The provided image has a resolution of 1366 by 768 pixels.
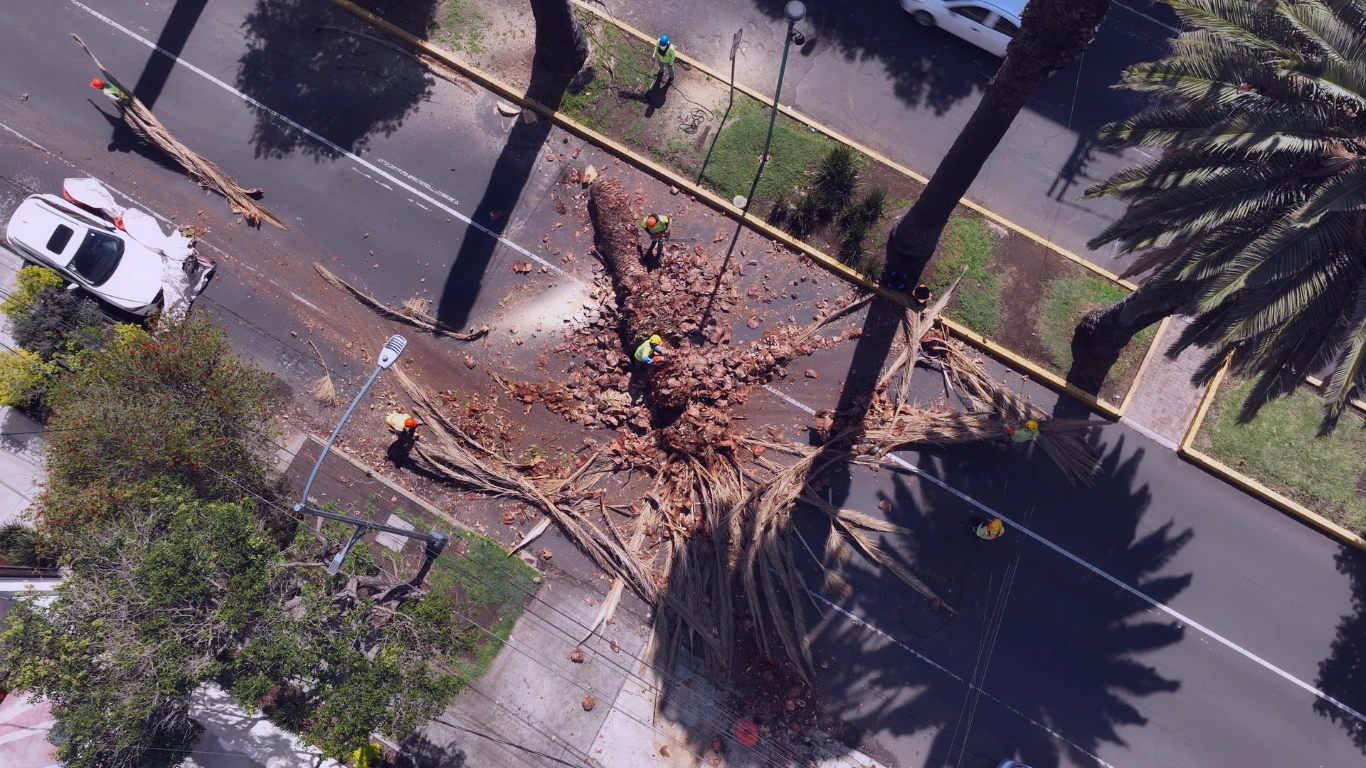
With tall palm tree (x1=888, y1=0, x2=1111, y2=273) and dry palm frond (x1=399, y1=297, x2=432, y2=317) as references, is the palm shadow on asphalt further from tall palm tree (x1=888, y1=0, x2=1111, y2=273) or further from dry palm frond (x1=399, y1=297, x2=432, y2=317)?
dry palm frond (x1=399, y1=297, x2=432, y2=317)

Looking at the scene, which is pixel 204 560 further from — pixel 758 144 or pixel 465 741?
pixel 758 144

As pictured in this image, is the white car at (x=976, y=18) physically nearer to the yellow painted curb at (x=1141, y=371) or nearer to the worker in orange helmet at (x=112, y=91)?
the yellow painted curb at (x=1141, y=371)

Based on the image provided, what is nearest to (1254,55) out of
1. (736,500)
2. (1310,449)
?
(1310,449)

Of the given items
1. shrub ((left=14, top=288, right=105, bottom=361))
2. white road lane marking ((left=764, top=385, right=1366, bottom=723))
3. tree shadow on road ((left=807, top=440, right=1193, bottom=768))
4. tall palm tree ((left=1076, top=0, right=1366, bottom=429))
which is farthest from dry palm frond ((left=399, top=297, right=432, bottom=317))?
tall palm tree ((left=1076, top=0, right=1366, bottom=429))

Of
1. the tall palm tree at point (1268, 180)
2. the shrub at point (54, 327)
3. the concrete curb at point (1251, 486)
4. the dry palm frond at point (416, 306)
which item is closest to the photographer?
the tall palm tree at point (1268, 180)

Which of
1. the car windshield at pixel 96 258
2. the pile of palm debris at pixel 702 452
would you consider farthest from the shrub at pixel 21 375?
the pile of palm debris at pixel 702 452

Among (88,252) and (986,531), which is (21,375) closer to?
(88,252)
